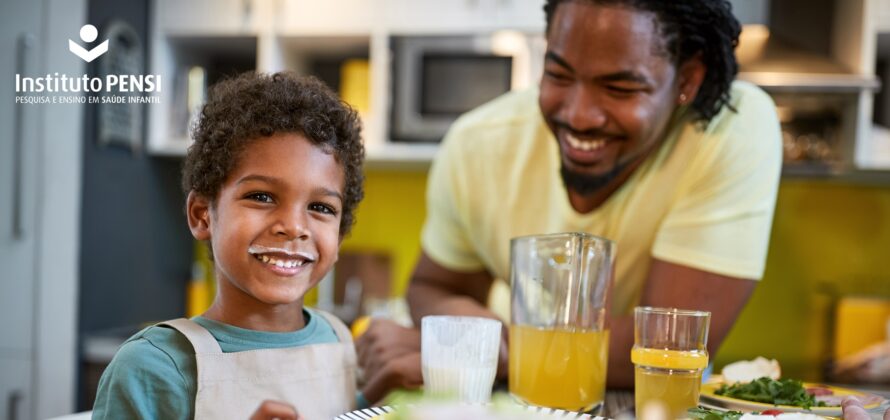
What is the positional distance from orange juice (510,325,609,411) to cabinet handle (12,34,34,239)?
1854 mm

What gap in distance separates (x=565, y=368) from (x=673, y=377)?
0.13 metres

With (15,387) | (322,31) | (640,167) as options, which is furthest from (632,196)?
(15,387)

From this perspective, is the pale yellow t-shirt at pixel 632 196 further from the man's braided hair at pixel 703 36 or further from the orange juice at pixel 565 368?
the orange juice at pixel 565 368

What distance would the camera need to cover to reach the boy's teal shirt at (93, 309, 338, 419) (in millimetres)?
721

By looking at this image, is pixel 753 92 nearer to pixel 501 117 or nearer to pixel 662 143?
pixel 662 143

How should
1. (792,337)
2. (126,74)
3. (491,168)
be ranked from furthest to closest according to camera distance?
(792,337) < (126,74) < (491,168)

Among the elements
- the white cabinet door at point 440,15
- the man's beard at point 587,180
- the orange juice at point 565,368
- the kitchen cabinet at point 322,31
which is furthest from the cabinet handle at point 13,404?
the orange juice at point 565,368

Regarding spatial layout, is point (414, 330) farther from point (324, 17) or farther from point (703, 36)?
point (324, 17)

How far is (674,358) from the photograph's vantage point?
2.53ft

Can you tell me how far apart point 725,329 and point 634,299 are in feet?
0.82

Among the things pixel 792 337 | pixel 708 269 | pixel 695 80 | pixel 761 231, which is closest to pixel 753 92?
pixel 695 80

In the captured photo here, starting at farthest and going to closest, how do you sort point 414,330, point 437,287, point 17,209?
point 17,209 < point 437,287 < point 414,330

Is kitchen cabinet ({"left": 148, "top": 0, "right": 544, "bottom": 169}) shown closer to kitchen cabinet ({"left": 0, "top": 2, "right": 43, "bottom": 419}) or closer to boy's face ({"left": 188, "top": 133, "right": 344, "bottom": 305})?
kitchen cabinet ({"left": 0, "top": 2, "right": 43, "bottom": 419})

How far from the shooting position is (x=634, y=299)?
135 cm
